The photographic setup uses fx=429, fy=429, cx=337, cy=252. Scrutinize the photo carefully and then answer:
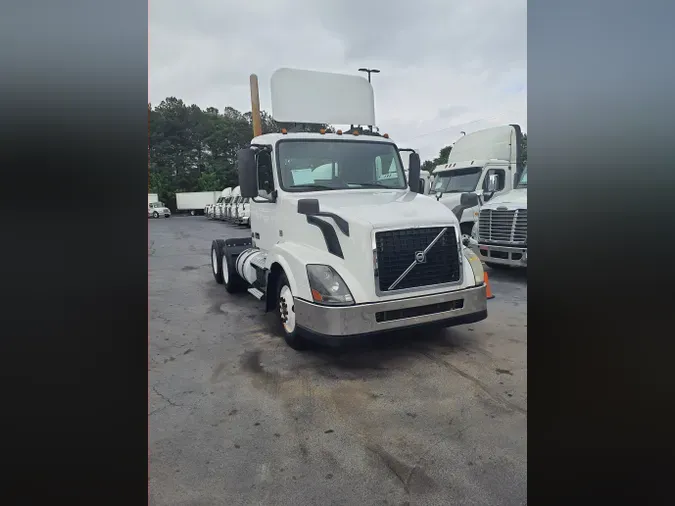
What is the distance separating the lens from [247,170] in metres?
5.12

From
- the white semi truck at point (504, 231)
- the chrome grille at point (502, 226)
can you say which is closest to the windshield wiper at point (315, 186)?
the white semi truck at point (504, 231)

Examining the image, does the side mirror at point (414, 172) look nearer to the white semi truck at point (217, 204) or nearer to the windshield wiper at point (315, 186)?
the windshield wiper at point (315, 186)

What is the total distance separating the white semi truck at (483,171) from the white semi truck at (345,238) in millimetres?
4969

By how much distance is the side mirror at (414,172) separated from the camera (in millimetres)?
5707

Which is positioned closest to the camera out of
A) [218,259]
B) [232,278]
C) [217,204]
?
[232,278]

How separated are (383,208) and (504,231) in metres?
4.57

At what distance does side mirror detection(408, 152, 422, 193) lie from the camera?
18.7ft

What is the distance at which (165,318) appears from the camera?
6.11 m

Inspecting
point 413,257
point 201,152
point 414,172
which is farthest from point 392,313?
point 201,152

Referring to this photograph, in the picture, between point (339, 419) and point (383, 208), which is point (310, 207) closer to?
point (383, 208)
